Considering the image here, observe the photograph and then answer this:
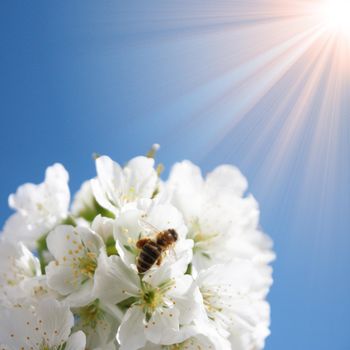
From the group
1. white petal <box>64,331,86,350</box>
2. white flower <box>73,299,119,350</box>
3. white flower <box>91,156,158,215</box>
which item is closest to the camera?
white petal <box>64,331,86,350</box>

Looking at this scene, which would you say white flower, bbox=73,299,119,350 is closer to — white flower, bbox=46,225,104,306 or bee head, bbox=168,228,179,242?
white flower, bbox=46,225,104,306

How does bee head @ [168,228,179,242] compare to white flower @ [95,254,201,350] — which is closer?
white flower @ [95,254,201,350]

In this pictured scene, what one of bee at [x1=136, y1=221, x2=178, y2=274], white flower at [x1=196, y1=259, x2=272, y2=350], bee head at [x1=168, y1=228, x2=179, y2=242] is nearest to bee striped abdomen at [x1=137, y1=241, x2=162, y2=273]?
bee at [x1=136, y1=221, x2=178, y2=274]

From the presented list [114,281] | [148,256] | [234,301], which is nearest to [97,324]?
[114,281]

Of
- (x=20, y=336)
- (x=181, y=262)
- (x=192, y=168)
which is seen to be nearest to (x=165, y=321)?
(x=181, y=262)

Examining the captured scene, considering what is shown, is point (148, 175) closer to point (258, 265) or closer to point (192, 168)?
point (192, 168)

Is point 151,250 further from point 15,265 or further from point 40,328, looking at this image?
point 15,265

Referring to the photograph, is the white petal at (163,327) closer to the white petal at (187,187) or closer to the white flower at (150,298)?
the white flower at (150,298)
